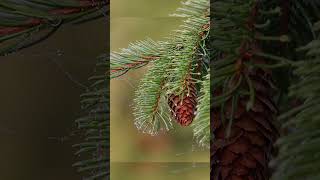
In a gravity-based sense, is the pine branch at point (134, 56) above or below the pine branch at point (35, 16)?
below

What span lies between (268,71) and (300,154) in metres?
0.07

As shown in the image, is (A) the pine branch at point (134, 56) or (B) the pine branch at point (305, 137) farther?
(A) the pine branch at point (134, 56)

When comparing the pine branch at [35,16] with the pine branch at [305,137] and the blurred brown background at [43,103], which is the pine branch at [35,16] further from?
the pine branch at [305,137]

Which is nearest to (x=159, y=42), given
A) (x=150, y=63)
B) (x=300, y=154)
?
(x=150, y=63)

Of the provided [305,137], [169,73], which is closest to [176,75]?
[169,73]

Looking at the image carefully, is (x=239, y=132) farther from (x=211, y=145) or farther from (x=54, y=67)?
(x=54, y=67)

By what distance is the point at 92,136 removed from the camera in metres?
0.26

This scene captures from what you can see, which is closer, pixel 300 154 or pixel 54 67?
pixel 300 154

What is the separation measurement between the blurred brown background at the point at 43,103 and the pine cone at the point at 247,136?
0.10m

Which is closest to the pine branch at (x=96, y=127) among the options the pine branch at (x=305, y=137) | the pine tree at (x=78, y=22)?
the pine tree at (x=78, y=22)

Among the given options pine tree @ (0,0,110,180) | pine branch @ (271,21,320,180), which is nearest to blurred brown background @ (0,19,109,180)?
pine tree @ (0,0,110,180)

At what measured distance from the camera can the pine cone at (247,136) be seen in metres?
0.20

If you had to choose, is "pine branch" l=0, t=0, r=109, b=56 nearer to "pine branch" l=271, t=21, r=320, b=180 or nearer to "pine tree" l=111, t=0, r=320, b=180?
"pine tree" l=111, t=0, r=320, b=180

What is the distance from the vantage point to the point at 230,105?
7.8 inches
